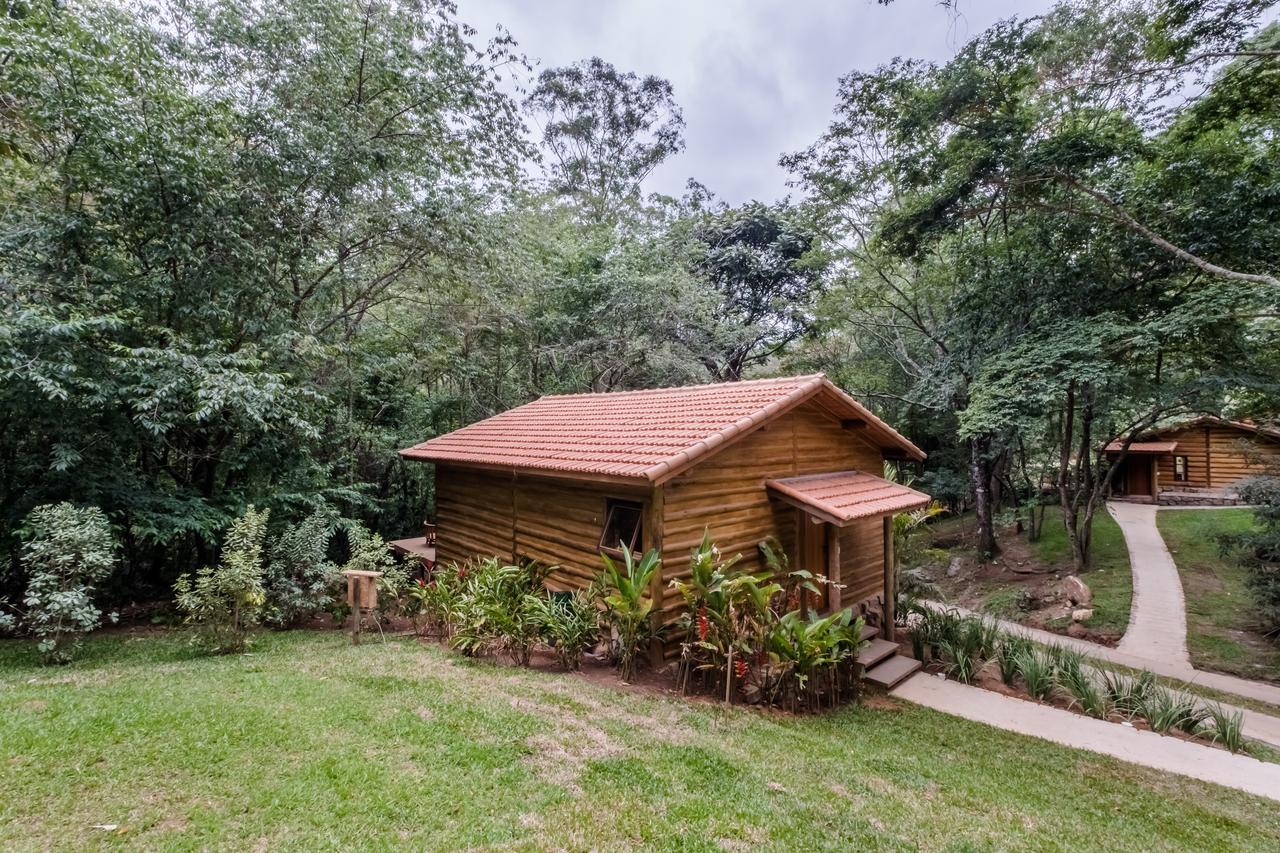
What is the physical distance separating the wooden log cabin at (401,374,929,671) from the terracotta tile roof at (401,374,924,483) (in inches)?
1.4

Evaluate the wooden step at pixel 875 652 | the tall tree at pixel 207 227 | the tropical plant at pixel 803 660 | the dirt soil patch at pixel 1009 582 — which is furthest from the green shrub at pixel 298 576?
the dirt soil patch at pixel 1009 582

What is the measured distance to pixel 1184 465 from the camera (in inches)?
904

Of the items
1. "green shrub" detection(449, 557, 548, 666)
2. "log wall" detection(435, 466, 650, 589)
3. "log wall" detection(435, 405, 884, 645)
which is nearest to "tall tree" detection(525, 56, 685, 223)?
"log wall" detection(435, 466, 650, 589)

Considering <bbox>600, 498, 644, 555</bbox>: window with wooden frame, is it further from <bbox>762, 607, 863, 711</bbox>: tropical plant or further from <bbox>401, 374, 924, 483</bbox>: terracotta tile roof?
<bbox>762, 607, 863, 711</bbox>: tropical plant

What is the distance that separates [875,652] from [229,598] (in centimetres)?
916

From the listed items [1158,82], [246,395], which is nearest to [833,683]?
[246,395]

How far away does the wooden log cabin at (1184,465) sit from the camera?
21766mm

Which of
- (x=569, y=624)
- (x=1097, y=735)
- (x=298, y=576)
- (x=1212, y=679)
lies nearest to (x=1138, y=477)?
(x=1212, y=679)

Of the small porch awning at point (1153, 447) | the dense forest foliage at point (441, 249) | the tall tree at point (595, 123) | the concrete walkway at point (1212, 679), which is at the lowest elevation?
the concrete walkway at point (1212, 679)

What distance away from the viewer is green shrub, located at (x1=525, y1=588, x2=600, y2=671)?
22.0 feet

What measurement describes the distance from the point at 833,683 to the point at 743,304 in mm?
17629

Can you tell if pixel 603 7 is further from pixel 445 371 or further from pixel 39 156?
pixel 39 156

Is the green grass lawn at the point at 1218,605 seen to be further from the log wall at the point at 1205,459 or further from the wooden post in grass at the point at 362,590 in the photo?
the wooden post in grass at the point at 362,590

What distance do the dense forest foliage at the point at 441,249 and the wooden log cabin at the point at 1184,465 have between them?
10114 millimetres
